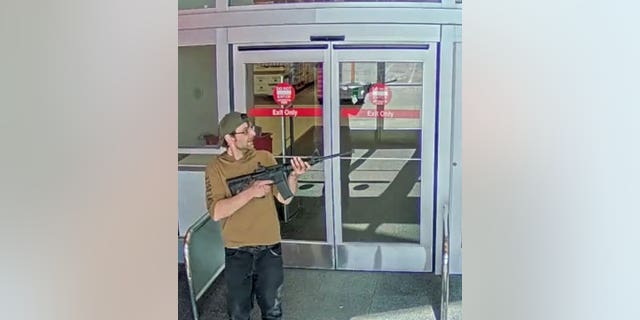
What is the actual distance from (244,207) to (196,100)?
0.16 meters

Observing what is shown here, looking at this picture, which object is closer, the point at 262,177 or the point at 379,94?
the point at 262,177

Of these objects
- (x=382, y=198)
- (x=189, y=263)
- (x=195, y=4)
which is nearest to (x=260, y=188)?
(x=189, y=263)

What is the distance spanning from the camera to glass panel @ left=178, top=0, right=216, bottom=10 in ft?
1.99

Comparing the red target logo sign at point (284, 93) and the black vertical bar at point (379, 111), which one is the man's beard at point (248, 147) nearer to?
the red target logo sign at point (284, 93)

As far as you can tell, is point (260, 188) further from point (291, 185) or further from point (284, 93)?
point (284, 93)

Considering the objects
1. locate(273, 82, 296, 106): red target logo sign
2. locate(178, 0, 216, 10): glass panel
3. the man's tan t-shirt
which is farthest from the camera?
locate(273, 82, 296, 106): red target logo sign

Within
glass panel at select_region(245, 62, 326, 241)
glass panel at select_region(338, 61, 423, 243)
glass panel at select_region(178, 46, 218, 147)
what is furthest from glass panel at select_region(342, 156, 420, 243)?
glass panel at select_region(178, 46, 218, 147)

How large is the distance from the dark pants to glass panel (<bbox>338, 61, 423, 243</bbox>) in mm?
241

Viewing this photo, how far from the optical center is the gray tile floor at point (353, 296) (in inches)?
31.2

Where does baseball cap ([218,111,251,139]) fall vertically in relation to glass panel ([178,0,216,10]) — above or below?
below

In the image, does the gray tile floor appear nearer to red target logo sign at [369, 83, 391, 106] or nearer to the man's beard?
the man's beard

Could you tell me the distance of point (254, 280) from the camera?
2.64 ft
